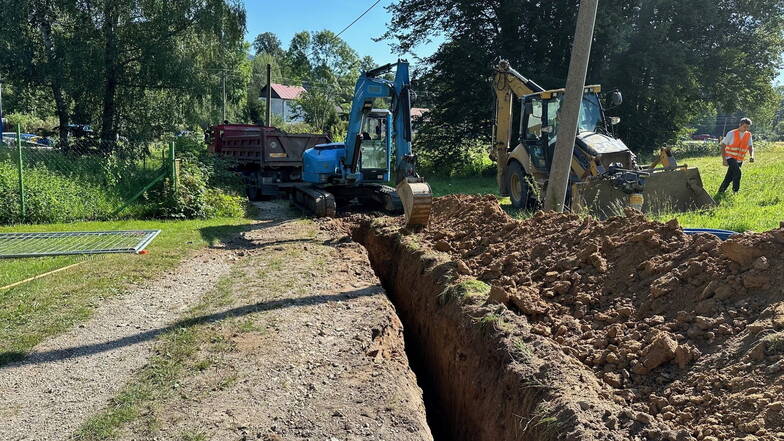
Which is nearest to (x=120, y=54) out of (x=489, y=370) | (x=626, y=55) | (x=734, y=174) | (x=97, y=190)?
(x=97, y=190)

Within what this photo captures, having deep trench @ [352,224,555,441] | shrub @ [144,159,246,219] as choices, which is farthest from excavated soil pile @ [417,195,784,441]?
shrub @ [144,159,246,219]

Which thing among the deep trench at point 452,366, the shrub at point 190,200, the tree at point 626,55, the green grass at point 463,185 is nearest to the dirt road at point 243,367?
the deep trench at point 452,366

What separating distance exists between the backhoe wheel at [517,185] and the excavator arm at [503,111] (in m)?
0.29

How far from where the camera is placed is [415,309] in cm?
718

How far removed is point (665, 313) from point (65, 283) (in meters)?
6.90

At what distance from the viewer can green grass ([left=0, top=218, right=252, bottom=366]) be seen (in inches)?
215

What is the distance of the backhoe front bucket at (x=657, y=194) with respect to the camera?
9.58 meters

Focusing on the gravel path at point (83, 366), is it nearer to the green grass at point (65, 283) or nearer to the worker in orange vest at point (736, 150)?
the green grass at point (65, 283)

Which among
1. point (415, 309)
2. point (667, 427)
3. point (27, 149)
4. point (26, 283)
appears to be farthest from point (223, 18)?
point (667, 427)

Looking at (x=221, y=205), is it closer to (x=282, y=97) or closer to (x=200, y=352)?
(x=200, y=352)

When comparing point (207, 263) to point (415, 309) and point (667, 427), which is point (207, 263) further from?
point (667, 427)

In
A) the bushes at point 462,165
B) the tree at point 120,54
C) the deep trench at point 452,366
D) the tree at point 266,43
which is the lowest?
the deep trench at point 452,366

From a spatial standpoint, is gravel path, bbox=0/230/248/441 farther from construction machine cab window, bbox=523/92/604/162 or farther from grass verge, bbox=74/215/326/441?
construction machine cab window, bbox=523/92/604/162

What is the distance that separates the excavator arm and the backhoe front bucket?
155 inches
